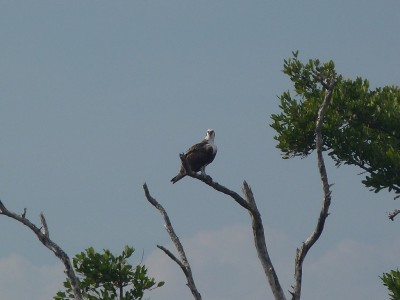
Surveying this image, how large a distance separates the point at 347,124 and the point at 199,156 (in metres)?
6.90

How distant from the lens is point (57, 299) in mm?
25969

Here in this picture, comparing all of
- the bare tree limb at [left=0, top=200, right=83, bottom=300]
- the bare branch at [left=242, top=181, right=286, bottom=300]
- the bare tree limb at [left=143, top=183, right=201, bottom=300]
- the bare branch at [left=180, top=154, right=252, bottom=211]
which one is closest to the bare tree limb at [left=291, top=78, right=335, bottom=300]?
the bare branch at [left=242, top=181, right=286, bottom=300]

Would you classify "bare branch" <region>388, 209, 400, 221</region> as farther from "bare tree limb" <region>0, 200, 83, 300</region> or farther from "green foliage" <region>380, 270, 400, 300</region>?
"bare tree limb" <region>0, 200, 83, 300</region>

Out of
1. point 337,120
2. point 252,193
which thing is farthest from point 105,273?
point 337,120

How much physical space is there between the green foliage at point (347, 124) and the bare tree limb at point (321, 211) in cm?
914

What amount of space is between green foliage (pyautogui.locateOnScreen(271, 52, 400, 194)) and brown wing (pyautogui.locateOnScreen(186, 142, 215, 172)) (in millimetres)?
4596

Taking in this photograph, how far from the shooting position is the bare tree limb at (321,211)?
22453 mm

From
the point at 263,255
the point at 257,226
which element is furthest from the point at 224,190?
the point at 263,255

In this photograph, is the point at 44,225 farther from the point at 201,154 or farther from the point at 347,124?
the point at 347,124

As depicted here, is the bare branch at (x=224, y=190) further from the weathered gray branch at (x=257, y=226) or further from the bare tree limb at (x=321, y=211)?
the bare tree limb at (x=321, y=211)

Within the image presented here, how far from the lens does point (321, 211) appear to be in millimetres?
22609

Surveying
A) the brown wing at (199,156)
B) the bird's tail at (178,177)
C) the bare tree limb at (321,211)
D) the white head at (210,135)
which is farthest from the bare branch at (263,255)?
the white head at (210,135)

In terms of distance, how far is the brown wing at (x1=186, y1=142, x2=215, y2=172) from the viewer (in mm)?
27891

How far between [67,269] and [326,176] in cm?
561
